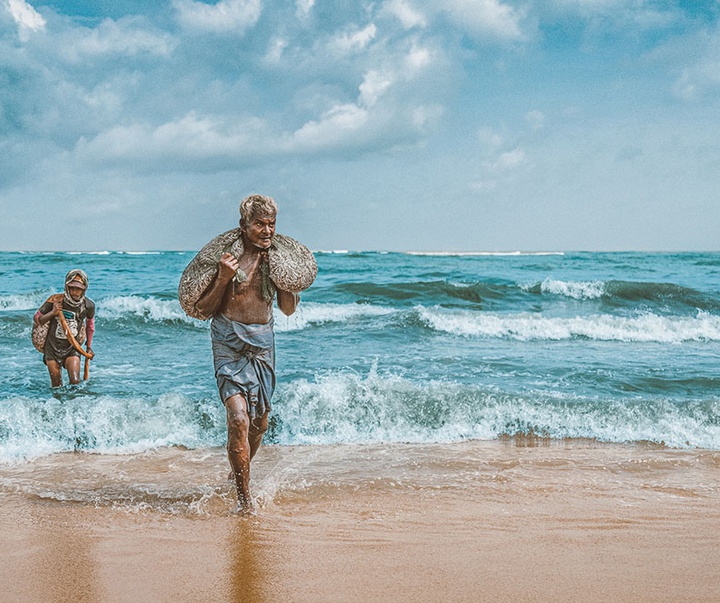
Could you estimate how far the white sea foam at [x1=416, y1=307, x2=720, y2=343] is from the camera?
44.5ft

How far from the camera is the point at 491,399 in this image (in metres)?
7.42

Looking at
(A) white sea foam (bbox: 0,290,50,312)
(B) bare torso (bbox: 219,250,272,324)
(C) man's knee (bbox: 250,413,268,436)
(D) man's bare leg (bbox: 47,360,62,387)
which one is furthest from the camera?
(A) white sea foam (bbox: 0,290,50,312)

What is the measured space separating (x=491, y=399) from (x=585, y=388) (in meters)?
1.72

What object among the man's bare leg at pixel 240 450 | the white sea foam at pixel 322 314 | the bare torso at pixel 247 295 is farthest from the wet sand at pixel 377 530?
the white sea foam at pixel 322 314

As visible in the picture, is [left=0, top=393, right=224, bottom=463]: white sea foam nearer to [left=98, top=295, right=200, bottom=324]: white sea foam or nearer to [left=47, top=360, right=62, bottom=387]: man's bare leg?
[left=47, top=360, right=62, bottom=387]: man's bare leg

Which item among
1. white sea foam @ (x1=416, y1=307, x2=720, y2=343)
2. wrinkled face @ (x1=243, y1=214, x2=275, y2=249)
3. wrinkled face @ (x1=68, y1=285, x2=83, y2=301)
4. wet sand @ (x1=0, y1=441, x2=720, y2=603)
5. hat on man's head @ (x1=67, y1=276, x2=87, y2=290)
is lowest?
wet sand @ (x1=0, y1=441, x2=720, y2=603)

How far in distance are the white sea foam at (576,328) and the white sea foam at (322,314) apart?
1.70 m

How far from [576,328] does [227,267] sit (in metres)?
11.2

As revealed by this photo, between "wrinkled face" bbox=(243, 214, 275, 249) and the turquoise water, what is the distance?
2795 millimetres

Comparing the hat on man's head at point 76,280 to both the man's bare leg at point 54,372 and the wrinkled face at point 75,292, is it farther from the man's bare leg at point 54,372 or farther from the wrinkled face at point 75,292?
the man's bare leg at point 54,372

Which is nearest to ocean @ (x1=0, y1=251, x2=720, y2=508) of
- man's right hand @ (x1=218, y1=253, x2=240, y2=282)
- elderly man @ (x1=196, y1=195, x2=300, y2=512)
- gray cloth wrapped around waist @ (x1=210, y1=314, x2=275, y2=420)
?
elderly man @ (x1=196, y1=195, x2=300, y2=512)

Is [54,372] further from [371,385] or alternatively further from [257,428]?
[257,428]

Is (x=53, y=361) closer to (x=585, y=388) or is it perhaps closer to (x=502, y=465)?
(x=502, y=465)

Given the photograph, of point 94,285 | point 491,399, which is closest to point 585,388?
point 491,399
